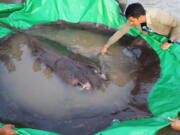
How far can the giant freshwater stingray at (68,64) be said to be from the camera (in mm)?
3217

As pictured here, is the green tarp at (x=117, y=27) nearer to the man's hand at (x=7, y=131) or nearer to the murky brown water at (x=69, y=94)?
the murky brown water at (x=69, y=94)

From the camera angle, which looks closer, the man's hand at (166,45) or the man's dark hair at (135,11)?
the man's dark hair at (135,11)

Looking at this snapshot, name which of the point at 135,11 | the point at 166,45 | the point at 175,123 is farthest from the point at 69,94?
the point at 166,45

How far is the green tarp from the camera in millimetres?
2836

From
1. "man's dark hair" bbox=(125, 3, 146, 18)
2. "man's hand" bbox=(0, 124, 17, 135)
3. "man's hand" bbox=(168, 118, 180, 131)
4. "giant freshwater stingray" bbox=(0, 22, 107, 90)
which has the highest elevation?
"man's dark hair" bbox=(125, 3, 146, 18)

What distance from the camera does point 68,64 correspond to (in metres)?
3.39

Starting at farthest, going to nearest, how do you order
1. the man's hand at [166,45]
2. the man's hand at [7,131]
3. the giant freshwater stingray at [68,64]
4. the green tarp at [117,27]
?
the man's hand at [166,45]
the giant freshwater stingray at [68,64]
the green tarp at [117,27]
the man's hand at [7,131]

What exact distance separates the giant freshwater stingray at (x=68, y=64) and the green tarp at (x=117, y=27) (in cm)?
59

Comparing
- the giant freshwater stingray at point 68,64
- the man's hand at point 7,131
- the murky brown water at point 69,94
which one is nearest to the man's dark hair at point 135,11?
the murky brown water at point 69,94

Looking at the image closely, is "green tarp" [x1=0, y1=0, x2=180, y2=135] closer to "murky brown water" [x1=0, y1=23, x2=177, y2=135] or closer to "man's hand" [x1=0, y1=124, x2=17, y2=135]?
"murky brown water" [x1=0, y1=23, x2=177, y2=135]

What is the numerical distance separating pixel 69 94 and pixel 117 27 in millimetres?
1738

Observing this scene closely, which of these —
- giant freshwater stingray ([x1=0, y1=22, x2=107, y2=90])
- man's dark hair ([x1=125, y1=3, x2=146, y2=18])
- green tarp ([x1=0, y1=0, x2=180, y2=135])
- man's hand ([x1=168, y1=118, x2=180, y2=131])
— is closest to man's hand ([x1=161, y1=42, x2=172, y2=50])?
green tarp ([x1=0, y1=0, x2=180, y2=135])

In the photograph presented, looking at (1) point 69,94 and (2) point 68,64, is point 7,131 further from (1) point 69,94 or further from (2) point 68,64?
(2) point 68,64

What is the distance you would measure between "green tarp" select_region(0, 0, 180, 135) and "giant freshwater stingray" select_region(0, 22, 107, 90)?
1.95 ft
